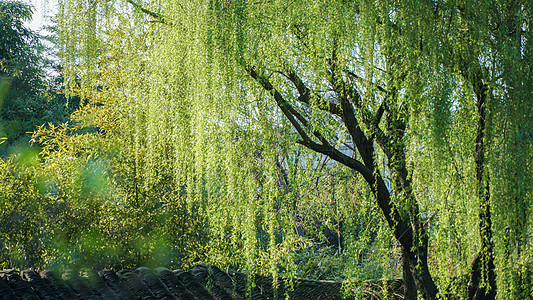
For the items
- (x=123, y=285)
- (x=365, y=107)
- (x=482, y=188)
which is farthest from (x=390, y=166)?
(x=123, y=285)

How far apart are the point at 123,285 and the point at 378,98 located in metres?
2.28

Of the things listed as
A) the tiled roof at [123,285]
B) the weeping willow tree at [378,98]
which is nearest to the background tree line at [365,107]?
the weeping willow tree at [378,98]

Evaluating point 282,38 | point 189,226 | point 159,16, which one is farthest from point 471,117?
point 189,226

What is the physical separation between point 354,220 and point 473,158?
1379mm

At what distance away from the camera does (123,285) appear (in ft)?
10.7

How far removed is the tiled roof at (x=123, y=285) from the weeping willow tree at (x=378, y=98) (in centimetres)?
85

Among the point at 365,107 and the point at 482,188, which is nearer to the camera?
the point at 482,188

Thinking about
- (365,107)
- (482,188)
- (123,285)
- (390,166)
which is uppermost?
(365,107)

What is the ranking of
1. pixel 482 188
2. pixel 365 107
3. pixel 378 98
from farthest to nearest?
pixel 378 98 → pixel 365 107 → pixel 482 188

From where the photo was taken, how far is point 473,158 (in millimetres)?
2531

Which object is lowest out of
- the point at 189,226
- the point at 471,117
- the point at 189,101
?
the point at 189,226

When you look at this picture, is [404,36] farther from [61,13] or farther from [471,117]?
[61,13]

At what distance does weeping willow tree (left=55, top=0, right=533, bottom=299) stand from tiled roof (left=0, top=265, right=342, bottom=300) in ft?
2.78

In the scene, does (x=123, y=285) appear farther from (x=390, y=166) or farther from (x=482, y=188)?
(x=482, y=188)
